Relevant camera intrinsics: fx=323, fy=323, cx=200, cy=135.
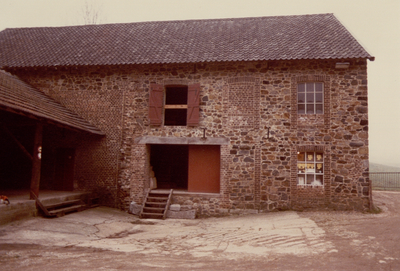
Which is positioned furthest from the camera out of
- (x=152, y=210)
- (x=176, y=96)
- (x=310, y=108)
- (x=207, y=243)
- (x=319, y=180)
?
(x=176, y=96)

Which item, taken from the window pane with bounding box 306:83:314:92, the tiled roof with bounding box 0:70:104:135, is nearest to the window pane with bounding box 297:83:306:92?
the window pane with bounding box 306:83:314:92

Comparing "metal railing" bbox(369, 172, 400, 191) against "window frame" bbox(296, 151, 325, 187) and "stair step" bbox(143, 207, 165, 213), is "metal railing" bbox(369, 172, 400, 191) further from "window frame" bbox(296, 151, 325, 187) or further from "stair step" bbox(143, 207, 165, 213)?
"stair step" bbox(143, 207, 165, 213)

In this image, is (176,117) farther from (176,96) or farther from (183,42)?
(183,42)

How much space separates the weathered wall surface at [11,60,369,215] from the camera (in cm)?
1148

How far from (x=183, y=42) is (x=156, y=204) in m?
6.91

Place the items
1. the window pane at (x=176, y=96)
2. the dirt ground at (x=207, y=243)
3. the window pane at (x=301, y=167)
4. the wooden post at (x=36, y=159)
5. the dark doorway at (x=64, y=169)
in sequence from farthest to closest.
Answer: the window pane at (x=176, y=96), the dark doorway at (x=64, y=169), the window pane at (x=301, y=167), the wooden post at (x=36, y=159), the dirt ground at (x=207, y=243)

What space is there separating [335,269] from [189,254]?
9.12 ft

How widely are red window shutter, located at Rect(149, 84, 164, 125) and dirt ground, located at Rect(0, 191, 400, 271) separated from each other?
151 inches

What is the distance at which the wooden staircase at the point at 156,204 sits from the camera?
11.4 m

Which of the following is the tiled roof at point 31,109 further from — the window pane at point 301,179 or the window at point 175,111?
the window pane at point 301,179

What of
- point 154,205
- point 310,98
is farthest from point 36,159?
point 310,98

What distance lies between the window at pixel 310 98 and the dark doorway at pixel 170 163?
6.52 metres

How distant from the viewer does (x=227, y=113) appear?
39.9ft

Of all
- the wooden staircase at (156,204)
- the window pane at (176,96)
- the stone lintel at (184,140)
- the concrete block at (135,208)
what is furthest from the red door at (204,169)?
the window pane at (176,96)
